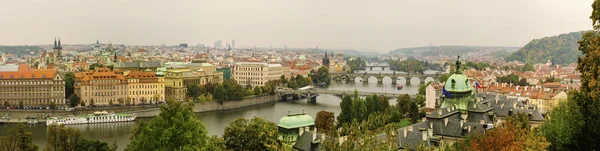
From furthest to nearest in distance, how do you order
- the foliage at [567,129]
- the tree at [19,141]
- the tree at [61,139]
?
the tree at [61,139] < the tree at [19,141] < the foliage at [567,129]

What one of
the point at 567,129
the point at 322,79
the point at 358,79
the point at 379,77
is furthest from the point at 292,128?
the point at 358,79

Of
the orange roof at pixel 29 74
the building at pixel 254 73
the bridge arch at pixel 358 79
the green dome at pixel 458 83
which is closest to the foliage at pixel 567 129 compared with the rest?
the green dome at pixel 458 83

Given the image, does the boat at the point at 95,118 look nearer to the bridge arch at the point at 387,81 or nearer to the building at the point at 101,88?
the building at the point at 101,88

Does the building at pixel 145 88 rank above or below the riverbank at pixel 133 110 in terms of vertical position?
above

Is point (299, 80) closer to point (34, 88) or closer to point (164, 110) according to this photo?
point (34, 88)

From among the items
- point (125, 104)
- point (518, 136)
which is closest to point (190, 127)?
point (518, 136)

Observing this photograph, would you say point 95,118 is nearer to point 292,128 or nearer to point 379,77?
point 292,128

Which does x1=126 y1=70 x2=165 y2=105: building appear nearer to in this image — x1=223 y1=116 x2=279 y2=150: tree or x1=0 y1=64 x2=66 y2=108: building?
x1=0 y1=64 x2=66 y2=108: building
